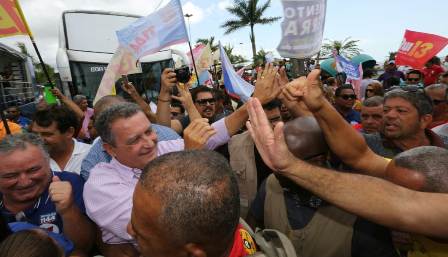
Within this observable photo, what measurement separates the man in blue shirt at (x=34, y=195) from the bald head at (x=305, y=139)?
1128 mm

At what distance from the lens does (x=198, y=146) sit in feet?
5.40

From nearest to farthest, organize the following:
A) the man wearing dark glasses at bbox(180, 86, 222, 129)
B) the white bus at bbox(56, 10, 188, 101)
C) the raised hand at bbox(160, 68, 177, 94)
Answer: the raised hand at bbox(160, 68, 177, 94) → the man wearing dark glasses at bbox(180, 86, 222, 129) → the white bus at bbox(56, 10, 188, 101)

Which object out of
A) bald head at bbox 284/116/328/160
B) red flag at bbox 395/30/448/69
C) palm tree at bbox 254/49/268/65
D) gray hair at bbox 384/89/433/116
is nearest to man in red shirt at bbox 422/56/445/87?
red flag at bbox 395/30/448/69

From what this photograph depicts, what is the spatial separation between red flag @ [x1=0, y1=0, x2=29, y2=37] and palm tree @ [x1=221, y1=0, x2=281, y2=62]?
37.0 meters

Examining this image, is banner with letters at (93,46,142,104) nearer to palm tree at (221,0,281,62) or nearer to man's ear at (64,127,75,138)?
man's ear at (64,127,75,138)

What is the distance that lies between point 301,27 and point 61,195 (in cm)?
279

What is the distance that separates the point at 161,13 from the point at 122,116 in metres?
3.01

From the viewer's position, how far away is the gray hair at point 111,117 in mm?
1758

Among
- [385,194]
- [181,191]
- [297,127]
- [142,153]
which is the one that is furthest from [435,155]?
[142,153]

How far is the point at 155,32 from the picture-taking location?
4371 millimetres

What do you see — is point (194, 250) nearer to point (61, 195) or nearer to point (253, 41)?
point (61, 195)

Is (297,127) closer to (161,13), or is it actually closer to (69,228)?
(69,228)

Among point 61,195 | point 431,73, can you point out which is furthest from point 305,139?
point 431,73

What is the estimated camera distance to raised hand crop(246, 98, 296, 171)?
4.55 feet
